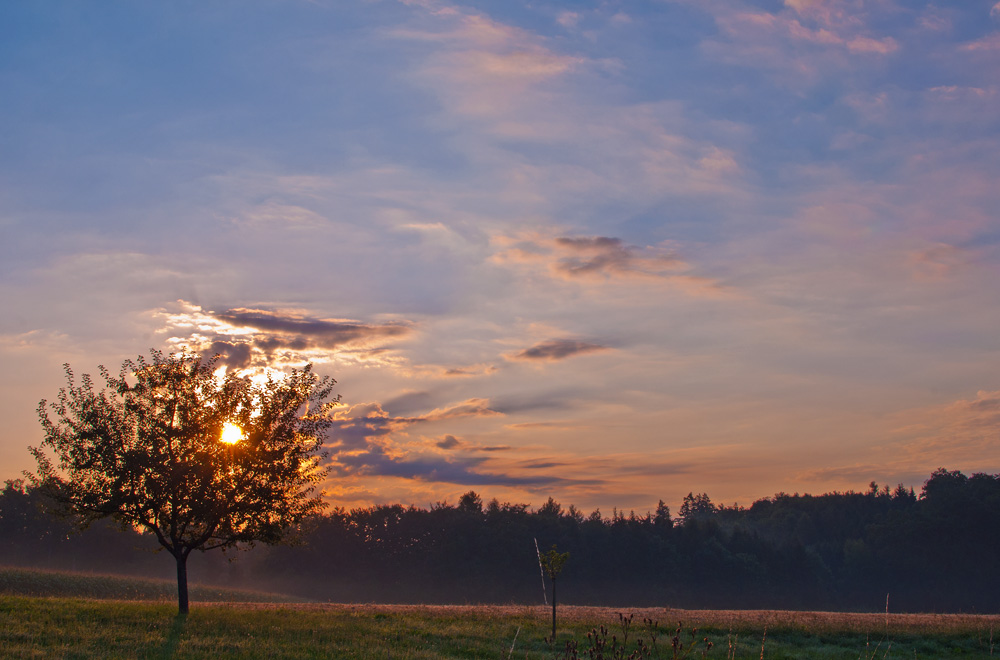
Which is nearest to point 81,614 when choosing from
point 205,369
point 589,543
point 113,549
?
point 205,369

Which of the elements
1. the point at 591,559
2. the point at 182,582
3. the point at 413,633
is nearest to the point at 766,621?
the point at 413,633

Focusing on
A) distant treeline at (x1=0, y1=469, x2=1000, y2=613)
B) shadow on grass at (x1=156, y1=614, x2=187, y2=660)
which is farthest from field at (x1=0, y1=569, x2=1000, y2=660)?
distant treeline at (x1=0, y1=469, x2=1000, y2=613)

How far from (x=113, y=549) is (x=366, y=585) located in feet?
114

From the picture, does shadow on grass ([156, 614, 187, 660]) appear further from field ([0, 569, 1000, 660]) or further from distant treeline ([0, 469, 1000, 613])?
distant treeline ([0, 469, 1000, 613])

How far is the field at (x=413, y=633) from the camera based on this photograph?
2430 cm

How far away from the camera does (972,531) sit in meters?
115

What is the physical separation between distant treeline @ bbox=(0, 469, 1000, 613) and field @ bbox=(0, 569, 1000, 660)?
67.7 metres

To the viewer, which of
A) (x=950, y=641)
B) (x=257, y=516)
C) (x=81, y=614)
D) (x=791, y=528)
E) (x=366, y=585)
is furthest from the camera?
(x=791, y=528)

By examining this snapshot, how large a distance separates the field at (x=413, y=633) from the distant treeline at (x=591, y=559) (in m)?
67.7

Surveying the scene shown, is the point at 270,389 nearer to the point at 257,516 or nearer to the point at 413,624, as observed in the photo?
the point at 257,516

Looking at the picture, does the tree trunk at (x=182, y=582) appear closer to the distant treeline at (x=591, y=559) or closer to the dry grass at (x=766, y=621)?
the dry grass at (x=766, y=621)

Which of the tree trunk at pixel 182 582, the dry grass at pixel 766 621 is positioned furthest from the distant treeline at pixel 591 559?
the tree trunk at pixel 182 582

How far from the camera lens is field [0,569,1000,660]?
79.7ft

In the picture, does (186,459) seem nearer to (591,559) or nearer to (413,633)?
(413,633)
